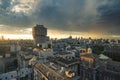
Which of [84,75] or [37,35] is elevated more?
[37,35]

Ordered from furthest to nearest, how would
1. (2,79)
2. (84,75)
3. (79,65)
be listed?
(79,65), (84,75), (2,79)

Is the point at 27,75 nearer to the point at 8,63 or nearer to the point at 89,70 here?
the point at 89,70

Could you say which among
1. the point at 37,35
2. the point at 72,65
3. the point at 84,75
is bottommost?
the point at 84,75

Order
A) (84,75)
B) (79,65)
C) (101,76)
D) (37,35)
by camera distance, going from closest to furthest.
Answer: (101,76) < (84,75) < (79,65) < (37,35)

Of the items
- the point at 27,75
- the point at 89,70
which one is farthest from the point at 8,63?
the point at 89,70

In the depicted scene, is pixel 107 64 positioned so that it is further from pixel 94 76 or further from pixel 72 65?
pixel 72 65

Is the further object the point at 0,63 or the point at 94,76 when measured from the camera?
the point at 0,63

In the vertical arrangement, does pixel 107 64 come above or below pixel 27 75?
above

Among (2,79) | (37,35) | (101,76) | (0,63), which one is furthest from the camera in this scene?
(37,35)

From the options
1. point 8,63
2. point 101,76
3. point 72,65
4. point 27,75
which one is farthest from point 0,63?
point 101,76
